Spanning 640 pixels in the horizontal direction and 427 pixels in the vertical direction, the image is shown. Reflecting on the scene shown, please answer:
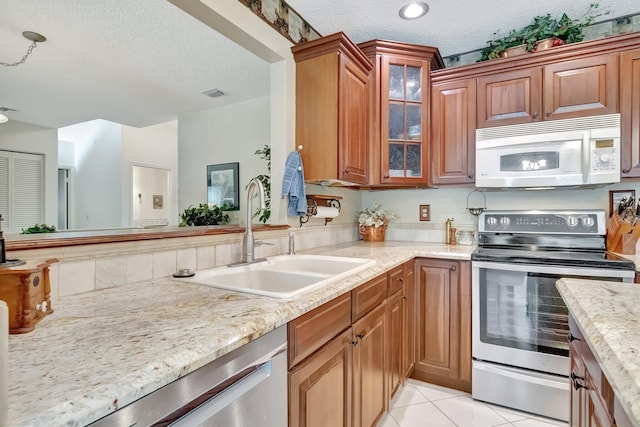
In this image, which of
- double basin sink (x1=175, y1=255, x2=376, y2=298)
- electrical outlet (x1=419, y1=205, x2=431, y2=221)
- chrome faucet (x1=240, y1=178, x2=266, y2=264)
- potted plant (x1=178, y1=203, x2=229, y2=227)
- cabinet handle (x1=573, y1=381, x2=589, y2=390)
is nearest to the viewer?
cabinet handle (x1=573, y1=381, x2=589, y2=390)

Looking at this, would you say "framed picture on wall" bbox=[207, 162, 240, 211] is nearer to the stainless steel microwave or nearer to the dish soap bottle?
the dish soap bottle

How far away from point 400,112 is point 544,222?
128 cm

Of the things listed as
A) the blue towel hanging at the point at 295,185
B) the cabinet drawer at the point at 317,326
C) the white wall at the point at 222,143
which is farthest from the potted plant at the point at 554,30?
the white wall at the point at 222,143

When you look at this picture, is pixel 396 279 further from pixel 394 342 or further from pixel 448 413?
pixel 448 413

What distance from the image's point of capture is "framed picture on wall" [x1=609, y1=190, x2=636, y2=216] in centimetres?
216

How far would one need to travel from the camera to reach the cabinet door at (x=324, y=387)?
985mm

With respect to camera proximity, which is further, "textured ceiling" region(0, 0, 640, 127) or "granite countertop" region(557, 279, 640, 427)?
"textured ceiling" region(0, 0, 640, 127)

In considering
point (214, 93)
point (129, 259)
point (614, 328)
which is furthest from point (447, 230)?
point (214, 93)

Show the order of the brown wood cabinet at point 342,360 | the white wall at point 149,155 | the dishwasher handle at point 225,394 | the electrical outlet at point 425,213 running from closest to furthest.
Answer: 1. the dishwasher handle at point 225,394
2. the brown wood cabinet at point 342,360
3. the electrical outlet at point 425,213
4. the white wall at point 149,155

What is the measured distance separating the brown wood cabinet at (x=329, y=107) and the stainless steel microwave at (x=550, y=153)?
0.95 m

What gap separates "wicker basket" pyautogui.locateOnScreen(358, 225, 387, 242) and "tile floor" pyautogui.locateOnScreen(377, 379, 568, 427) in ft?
3.84

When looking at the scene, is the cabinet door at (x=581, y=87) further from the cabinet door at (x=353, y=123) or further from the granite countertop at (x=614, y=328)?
the granite countertop at (x=614, y=328)

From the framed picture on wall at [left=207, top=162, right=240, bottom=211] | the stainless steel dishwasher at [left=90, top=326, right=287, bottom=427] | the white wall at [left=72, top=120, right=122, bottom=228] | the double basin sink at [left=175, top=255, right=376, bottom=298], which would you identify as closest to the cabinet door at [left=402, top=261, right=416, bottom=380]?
the double basin sink at [left=175, top=255, right=376, bottom=298]

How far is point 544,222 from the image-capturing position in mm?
2248
